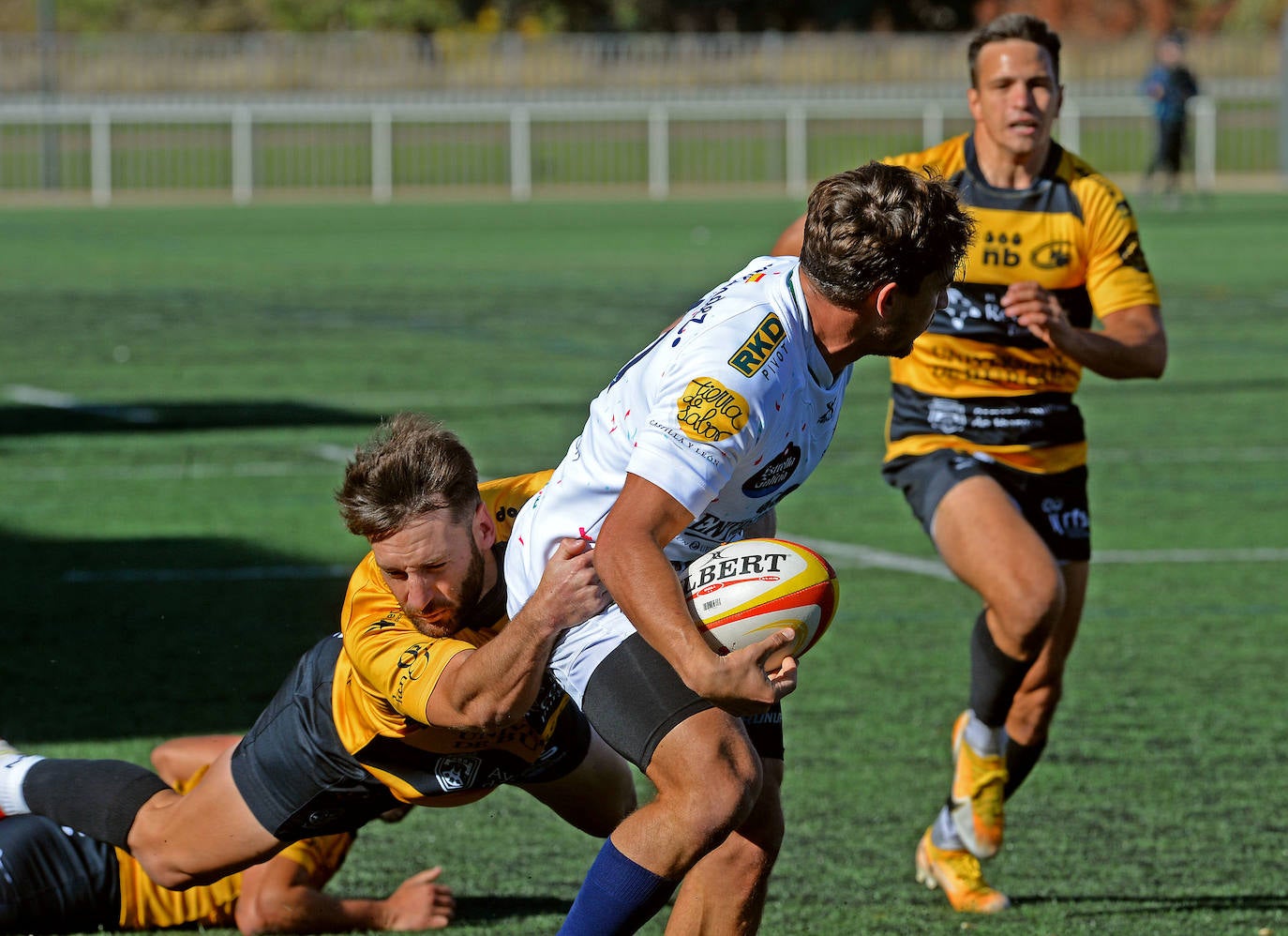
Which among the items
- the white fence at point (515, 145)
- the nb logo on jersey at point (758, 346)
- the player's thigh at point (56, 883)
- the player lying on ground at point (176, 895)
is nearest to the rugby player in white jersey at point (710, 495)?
the nb logo on jersey at point (758, 346)

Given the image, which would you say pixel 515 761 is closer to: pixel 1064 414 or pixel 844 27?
pixel 1064 414

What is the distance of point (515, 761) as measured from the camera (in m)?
4.75

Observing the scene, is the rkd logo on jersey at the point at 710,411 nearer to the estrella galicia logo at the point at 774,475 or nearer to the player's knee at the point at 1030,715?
the estrella galicia logo at the point at 774,475

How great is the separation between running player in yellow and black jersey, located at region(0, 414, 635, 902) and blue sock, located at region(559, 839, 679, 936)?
0.36 m

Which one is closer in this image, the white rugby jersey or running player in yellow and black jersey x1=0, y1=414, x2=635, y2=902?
the white rugby jersey

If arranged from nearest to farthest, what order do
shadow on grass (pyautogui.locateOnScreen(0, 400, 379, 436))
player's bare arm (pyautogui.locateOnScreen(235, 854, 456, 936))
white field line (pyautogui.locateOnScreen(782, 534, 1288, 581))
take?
player's bare arm (pyautogui.locateOnScreen(235, 854, 456, 936)), white field line (pyautogui.locateOnScreen(782, 534, 1288, 581)), shadow on grass (pyautogui.locateOnScreen(0, 400, 379, 436))

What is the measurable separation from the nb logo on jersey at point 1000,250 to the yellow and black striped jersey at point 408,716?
1974 millimetres

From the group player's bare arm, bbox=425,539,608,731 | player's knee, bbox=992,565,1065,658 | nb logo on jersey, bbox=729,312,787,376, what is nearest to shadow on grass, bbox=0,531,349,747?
player's knee, bbox=992,565,1065,658

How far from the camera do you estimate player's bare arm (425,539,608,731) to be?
402 cm

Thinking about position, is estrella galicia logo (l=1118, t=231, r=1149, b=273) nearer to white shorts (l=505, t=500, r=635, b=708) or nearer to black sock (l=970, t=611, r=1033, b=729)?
black sock (l=970, t=611, r=1033, b=729)

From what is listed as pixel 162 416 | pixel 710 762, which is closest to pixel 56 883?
pixel 710 762

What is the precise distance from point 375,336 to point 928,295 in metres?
15.4

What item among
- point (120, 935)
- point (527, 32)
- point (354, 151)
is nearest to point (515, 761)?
point (120, 935)

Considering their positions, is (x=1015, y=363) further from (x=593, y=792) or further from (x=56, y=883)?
(x=56, y=883)
